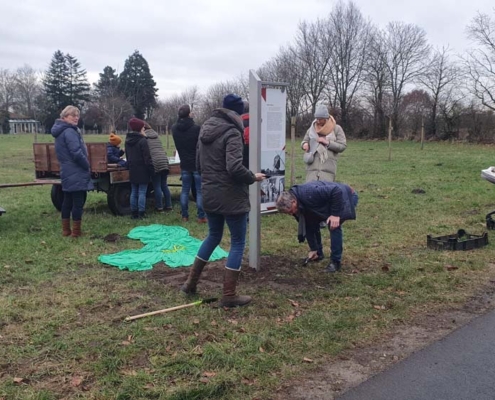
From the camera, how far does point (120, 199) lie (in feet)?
31.6

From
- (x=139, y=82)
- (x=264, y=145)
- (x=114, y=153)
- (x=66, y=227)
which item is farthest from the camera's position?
(x=139, y=82)

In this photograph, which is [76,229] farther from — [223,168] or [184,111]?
[223,168]

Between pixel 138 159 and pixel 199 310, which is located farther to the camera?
pixel 138 159

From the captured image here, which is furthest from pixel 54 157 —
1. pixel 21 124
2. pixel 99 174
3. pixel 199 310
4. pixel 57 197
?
pixel 21 124

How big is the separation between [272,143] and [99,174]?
14.0 feet

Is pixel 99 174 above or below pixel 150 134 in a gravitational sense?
below

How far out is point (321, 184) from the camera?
18.3 feet

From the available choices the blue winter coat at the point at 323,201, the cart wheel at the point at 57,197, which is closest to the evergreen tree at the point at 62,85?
the cart wheel at the point at 57,197

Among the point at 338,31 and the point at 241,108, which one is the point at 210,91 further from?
the point at 241,108

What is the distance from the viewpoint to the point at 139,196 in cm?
918

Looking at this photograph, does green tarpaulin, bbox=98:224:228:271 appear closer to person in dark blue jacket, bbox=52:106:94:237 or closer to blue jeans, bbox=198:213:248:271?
person in dark blue jacket, bbox=52:106:94:237

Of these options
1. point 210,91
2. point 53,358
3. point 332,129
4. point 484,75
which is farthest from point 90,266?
point 210,91

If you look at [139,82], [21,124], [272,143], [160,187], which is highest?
[139,82]

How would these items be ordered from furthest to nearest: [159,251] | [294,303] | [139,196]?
[139,196] < [159,251] < [294,303]
